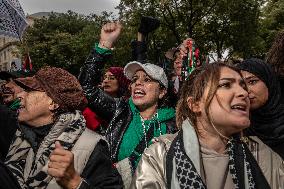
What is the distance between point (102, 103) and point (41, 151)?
1.14 metres

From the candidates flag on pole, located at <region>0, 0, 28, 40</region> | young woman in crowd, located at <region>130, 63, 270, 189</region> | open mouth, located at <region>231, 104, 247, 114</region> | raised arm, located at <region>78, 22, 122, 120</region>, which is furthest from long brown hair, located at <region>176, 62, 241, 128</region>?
flag on pole, located at <region>0, 0, 28, 40</region>

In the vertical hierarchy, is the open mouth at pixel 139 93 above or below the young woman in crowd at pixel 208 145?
above

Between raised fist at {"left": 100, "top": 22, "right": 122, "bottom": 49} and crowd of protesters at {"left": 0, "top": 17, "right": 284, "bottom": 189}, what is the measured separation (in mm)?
14

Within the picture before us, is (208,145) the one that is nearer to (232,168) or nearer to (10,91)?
(232,168)

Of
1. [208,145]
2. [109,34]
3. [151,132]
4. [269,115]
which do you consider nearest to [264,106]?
[269,115]

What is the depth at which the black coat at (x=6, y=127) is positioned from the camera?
3.25m

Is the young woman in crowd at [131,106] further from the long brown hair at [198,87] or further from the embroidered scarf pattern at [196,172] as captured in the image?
the embroidered scarf pattern at [196,172]

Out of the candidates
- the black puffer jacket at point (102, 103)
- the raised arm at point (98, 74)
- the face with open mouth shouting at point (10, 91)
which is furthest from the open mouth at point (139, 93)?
the face with open mouth shouting at point (10, 91)

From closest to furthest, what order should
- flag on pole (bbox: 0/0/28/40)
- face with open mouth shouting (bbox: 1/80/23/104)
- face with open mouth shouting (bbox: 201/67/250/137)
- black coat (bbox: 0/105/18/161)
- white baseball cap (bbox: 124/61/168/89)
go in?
face with open mouth shouting (bbox: 201/67/250/137) < black coat (bbox: 0/105/18/161) < white baseball cap (bbox: 124/61/168/89) < flag on pole (bbox: 0/0/28/40) < face with open mouth shouting (bbox: 1/80/23/104)

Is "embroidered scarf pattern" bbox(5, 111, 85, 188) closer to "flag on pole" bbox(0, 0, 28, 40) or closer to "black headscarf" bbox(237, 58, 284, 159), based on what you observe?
"black headscarf" bbox(237, 58, 284, 159)

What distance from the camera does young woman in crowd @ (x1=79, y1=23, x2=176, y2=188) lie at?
3.54 meters

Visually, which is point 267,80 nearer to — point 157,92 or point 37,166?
point 157,92

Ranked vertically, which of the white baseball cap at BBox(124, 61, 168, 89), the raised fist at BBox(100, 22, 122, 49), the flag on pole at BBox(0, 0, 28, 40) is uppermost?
the flag on pole at BBox(0, 0, 28, 40)

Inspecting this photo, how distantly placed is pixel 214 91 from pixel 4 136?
1.74 m
